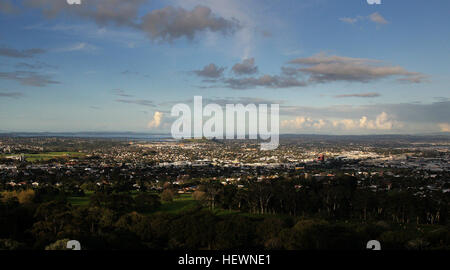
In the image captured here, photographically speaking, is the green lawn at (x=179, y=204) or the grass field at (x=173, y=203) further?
the grass field at (x=173, y=203)

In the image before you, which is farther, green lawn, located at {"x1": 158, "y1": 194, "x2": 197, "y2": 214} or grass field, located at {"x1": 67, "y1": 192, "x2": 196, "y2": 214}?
grass field, located at {"x1": 67, "y1": 192, "x2": 196, "y2": 214}

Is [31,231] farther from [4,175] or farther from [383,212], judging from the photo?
[4,175]

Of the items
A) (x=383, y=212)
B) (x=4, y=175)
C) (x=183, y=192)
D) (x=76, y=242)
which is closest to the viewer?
(x=76, y=242)

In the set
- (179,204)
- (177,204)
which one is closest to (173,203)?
(177,204)

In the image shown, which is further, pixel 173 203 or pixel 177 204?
pixel 173 203

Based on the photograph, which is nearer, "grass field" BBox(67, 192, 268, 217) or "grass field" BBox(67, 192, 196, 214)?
"grass field" BBox(67, 192, 268, 217)

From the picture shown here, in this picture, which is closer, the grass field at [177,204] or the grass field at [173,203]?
the grass field at [177,204]

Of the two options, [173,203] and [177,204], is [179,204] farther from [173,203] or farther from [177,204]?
[173,203]

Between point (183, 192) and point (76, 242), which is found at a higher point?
point (76, 242)

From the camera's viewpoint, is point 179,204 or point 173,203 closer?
point 179,204
